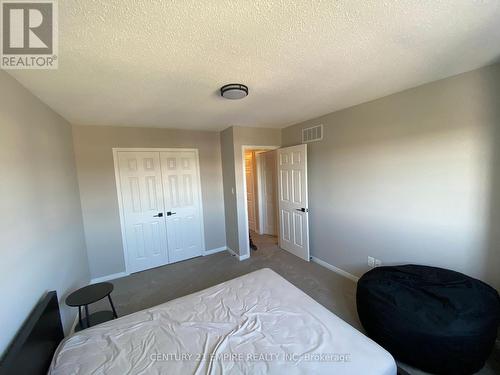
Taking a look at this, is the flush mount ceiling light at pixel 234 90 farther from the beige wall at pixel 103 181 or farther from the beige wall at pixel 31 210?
the beige wall at pixel 103 181

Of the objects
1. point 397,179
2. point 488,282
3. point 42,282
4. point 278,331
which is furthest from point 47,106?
point 488,282

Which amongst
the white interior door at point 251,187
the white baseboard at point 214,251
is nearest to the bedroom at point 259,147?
the white baseboard at point 214,251

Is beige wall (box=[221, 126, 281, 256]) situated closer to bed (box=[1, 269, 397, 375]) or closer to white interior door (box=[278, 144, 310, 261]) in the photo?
white interior door (box=[278, 144, 310, 261])

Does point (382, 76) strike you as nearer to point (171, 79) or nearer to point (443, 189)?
point (443, 189)

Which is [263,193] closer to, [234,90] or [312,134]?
[312,134]

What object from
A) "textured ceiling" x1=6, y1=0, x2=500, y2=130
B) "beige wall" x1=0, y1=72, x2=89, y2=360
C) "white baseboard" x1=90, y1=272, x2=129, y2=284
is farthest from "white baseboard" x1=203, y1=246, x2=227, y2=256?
"textured ceiling" x1=6, y1=0, x2=500, y2=130

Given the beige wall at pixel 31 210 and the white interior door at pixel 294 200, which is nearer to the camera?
the beige wall at pixel 31 210

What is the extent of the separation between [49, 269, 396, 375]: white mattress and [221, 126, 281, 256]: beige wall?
202cm

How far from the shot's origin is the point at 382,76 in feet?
6.03

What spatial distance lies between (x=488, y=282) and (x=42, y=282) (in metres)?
3.69

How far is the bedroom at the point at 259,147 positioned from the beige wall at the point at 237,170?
1.6 inches

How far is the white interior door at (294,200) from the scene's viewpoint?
3447mm

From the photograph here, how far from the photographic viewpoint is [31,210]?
157 centimetres

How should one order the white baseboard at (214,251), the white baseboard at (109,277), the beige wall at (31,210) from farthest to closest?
1. the white baseboard at (214,251)
2. the white baseboard at (109,277)
3. the beige wall at (31,210)
